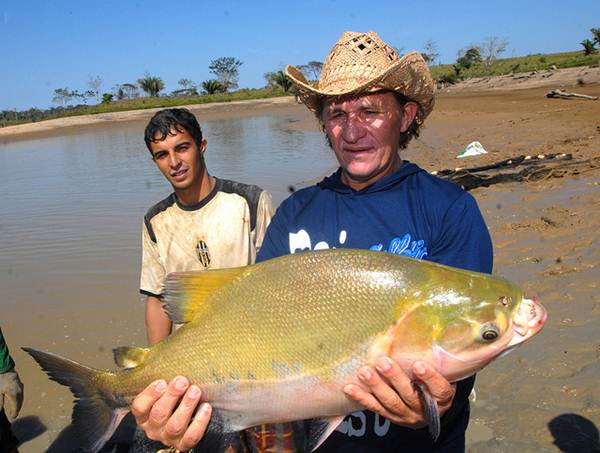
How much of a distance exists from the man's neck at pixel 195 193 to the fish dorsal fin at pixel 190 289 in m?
1.55

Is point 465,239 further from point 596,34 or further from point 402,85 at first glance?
point 596,34

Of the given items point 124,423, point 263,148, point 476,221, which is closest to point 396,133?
point 476,221

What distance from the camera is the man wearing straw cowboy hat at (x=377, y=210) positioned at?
197 cm

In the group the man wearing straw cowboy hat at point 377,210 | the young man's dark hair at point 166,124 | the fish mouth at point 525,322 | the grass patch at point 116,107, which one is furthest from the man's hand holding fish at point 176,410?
the grass patch at point 116,107

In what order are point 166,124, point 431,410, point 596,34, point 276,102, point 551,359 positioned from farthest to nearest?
point 276,102
point 596,34
point 551,359
point 166,124
point 431,410

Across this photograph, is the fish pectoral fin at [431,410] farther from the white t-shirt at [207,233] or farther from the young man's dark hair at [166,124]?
the young man's dark hair at [166,124]

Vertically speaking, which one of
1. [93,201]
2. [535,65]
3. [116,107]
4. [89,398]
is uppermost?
[116,107]

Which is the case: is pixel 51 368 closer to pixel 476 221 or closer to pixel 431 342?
pixel 431 342

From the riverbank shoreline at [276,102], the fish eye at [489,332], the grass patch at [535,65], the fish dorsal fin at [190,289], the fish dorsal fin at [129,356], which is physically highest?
the grass patch at [535,65]

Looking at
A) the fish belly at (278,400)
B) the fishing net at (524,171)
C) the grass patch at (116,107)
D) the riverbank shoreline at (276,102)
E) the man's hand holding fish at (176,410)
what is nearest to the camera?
the fish belly at (278,400)

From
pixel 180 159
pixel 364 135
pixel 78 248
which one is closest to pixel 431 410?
pixel 364 135

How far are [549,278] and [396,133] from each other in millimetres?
3847

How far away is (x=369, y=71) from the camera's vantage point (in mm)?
2252

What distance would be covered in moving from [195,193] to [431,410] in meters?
2.36
